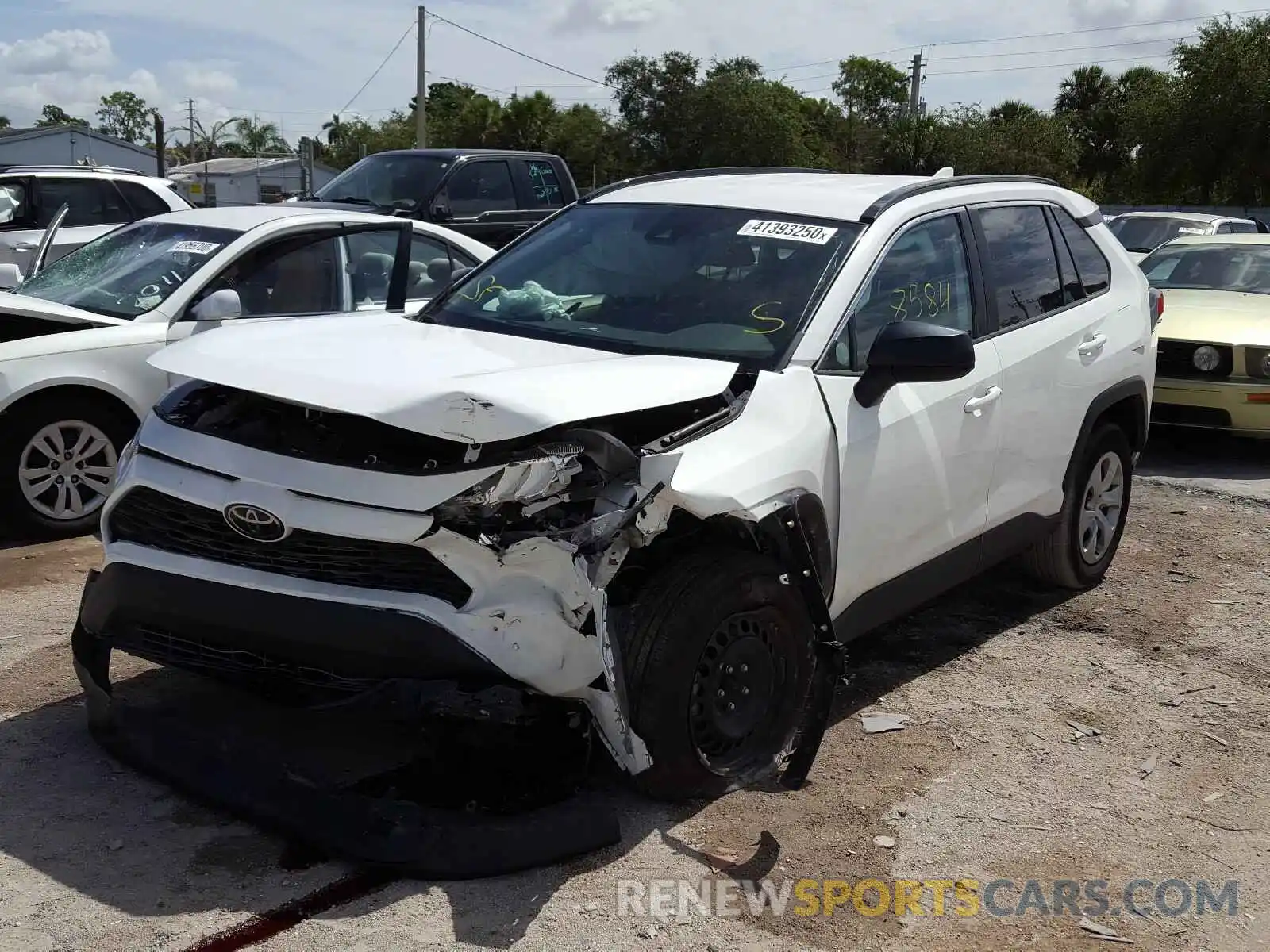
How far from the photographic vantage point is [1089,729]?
4.65 meters

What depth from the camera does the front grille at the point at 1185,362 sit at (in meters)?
9.09

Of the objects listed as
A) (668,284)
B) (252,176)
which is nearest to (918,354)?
(668,284)

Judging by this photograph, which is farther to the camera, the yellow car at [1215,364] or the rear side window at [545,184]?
the rear side window at [545,184]

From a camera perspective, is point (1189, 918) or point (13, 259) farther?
point (13, 259)

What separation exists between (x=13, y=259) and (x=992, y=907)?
11.0 meters

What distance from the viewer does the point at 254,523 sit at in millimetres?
3400

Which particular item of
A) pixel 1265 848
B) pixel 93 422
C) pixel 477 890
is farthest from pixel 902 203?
pixel 93 422

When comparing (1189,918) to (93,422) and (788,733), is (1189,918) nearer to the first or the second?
(788,733)

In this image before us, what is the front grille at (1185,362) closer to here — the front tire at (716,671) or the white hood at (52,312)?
the front tire at (716,671)

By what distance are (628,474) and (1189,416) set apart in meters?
7.05

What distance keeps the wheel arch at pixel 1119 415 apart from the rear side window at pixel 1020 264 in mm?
502

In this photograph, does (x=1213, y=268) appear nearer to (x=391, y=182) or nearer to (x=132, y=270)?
(x=391, y=182)

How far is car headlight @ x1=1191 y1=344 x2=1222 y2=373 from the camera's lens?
9117 millimetres

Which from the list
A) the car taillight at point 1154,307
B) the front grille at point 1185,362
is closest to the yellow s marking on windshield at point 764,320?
the car taillight at point 1154,307
